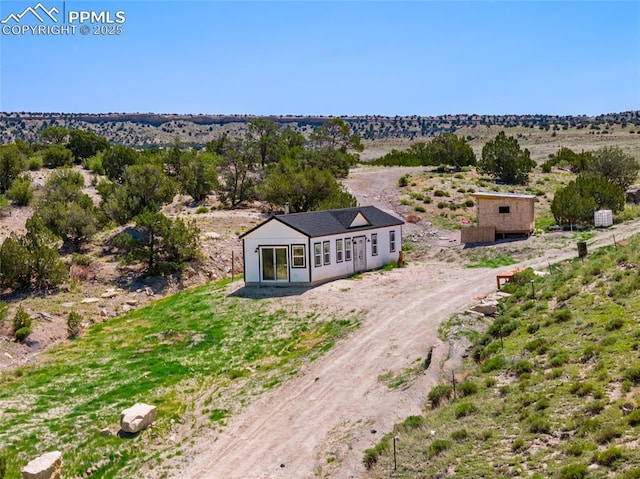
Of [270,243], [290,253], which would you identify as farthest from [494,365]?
[270,243]

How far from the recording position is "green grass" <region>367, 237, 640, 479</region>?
38.6ft

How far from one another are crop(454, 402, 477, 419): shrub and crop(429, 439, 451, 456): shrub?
1.37 m

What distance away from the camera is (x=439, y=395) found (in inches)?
646

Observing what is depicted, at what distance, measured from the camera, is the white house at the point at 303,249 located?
30.3m

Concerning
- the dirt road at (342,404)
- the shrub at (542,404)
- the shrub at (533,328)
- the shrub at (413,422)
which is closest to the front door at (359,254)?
the dirt road at (342,404)

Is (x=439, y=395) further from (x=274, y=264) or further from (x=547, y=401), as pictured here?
(x=274, y=264)

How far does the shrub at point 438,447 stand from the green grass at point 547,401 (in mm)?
23

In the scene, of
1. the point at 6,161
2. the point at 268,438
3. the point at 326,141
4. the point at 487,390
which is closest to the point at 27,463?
the point at 268,438

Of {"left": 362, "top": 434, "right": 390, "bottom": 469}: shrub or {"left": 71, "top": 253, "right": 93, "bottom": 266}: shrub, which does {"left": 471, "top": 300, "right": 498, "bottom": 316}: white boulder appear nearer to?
{"left": 362, "top": 434, "right": 390, "bottom": 469}: shrub

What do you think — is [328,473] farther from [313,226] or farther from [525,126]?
[525,126]

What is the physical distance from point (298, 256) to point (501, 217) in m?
13.1

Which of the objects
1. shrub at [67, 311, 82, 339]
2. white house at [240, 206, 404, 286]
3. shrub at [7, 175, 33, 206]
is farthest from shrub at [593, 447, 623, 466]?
shrub at [7, 175, 33, 206]

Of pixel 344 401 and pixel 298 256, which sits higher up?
pixel 298 256

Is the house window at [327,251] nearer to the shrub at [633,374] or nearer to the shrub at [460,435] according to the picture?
the shrub at [460,435]
